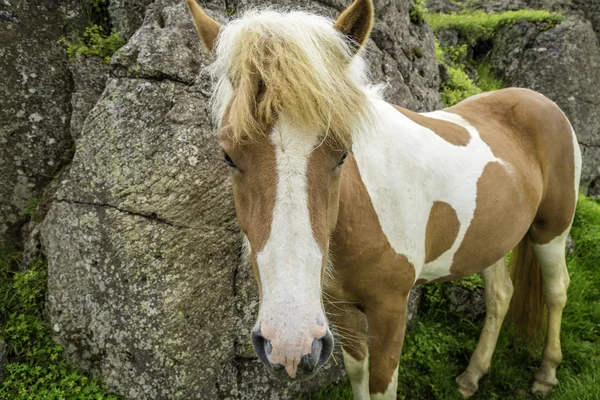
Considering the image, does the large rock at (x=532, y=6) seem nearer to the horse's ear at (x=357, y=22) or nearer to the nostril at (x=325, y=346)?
the horse's ear at (x=357, y=22)

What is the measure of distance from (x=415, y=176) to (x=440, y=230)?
1.23 feet

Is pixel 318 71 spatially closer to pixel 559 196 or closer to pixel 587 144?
pixel 559 196

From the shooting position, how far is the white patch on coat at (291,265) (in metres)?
1.05

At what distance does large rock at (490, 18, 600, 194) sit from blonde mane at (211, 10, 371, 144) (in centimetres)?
602

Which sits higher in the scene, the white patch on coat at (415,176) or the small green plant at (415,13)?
the small green plant at (415,13)

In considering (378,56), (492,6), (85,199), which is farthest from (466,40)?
(85,199)

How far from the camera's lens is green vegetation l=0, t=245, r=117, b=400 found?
7.34ft

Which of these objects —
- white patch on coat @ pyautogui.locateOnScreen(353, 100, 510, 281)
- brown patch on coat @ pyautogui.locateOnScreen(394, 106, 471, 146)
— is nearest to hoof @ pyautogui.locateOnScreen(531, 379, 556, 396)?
white patch on coat @ pyautogui.locateOnScreen(353, 100, 510, 281)

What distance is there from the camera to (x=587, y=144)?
588 centimetres

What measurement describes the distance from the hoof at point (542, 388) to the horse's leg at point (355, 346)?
1472 mm

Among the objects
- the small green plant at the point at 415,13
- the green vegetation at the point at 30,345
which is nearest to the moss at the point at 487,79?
the small green plant at the point at 415,13

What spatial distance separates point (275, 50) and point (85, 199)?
5.64 feet

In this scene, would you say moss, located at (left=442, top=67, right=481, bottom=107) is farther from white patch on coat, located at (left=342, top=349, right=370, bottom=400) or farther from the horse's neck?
white patch on coat, located at (left=342, top=349, right=370, bottom=400)

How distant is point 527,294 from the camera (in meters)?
3.18
